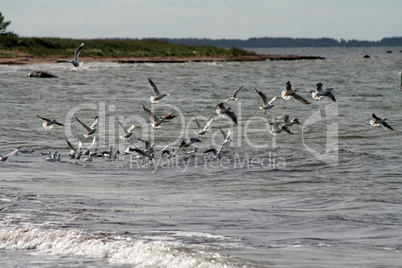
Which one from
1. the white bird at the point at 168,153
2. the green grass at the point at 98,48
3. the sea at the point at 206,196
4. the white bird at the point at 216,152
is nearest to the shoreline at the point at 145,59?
the green grass at the point at 98,48

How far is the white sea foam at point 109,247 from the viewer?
7.93 metres

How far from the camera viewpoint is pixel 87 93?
34969 millimetres

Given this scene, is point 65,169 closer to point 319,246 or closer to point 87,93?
point 319,246

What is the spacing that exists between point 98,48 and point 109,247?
239 feet

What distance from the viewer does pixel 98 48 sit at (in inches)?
3110

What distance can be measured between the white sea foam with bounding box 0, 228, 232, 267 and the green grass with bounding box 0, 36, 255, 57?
53293 millimetres

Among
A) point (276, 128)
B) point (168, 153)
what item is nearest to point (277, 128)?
point (276, 128)

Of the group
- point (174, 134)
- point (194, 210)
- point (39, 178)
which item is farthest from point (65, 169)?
point (174, 134)

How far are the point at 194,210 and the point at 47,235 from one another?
277cm

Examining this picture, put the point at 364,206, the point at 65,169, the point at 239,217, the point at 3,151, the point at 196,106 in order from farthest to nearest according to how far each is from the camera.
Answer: the point at 196,106 < the point at 3,151 < the point at 65,169 < the point at 364,206 < the point at 239,217

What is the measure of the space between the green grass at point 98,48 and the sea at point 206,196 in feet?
136

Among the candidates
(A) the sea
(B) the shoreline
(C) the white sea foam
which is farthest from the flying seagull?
(B) the shoreline

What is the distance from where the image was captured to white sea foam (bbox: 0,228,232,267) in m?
7.93

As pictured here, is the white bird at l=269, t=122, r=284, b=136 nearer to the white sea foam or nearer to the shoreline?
the white sea foam
